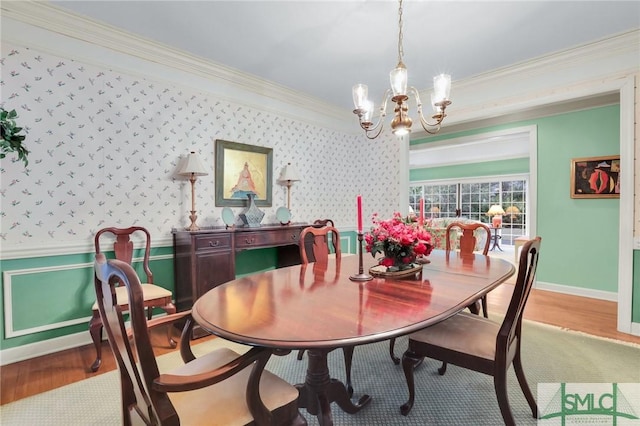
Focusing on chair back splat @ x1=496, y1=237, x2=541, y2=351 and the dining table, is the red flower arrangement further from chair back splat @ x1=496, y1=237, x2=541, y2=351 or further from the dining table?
chair back splat @ x1=496, y1=237, x2=541, y2=351

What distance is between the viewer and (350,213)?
4891 mm

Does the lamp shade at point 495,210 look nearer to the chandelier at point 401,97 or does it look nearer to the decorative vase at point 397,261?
the chandelier at point 401,97

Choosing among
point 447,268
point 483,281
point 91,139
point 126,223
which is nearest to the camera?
point 483,281

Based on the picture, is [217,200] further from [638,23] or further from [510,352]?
[638,23]

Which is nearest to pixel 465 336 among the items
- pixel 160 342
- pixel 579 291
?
pixel 160 342

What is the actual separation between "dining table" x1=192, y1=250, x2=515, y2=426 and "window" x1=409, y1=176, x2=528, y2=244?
723 cm

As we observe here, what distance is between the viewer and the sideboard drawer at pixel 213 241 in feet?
9.10

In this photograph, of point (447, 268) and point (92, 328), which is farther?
point (92, 328)

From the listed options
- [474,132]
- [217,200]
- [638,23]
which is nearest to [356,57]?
[217,200]

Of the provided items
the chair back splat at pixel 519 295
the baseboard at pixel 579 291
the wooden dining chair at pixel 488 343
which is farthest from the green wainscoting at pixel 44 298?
the baseboard at pixel 579 291

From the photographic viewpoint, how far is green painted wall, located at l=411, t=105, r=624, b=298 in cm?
379

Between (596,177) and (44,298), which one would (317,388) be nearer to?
(44,298)

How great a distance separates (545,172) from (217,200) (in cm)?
434

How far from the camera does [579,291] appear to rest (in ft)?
13.1
